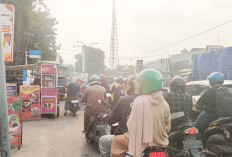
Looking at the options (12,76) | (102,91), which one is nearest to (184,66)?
(12,76)

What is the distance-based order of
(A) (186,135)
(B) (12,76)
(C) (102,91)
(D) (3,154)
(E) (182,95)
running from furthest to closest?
1. (B) (12,76)
2. (C) (102,91)
3. (E) (182,95)
4. (A) (186,135)
5. (D) (3,154)

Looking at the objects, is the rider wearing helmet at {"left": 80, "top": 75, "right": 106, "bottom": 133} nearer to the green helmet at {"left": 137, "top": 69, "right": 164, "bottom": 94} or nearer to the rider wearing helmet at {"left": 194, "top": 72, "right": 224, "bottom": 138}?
the rider wearing helmet at {"left": 194, "top": 72, "right": 224, "bottom": 138}

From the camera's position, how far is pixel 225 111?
4.84 meters

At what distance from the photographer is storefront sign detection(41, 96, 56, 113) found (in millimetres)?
11188

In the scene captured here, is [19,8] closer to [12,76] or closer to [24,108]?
[12,76]

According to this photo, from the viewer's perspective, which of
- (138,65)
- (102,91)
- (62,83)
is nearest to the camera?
(102,91)

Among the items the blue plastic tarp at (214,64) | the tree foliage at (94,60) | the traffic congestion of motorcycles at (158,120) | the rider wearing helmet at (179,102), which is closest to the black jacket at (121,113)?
the traffic congestion of motorcycles at (158,120)

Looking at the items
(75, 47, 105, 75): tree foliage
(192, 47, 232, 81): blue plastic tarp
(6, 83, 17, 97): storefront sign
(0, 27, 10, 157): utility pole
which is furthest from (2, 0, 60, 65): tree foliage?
(75, 47, 105, 75): tree foliage

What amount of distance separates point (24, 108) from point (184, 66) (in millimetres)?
48519

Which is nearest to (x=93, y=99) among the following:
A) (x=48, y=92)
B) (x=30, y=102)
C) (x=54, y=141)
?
(x=54, y=141)

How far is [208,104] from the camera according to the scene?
507 centimetres

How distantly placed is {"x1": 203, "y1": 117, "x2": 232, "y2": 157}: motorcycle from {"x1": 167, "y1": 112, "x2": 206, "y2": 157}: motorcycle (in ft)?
3.19

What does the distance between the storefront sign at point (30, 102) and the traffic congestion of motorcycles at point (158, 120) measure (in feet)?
14.6

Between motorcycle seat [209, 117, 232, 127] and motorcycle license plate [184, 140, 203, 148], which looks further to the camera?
motorcycle seat [209, 117, 232, 127]
